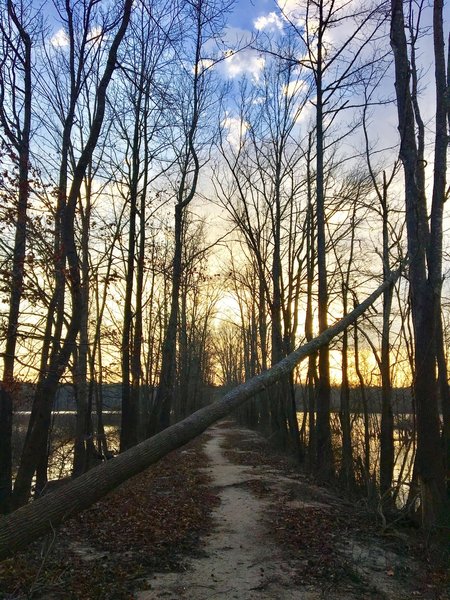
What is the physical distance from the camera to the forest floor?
470 cm

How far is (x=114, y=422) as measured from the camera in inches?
1703

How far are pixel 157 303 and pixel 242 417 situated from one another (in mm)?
19919

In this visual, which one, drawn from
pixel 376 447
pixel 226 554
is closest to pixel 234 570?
pixel 226 554

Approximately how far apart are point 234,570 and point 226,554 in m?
0.58

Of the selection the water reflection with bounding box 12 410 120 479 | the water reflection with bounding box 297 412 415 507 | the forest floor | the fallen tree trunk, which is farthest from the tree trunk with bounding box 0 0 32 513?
the water reflection with bounding box 297 412 415 507

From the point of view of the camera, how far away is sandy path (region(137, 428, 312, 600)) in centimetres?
468

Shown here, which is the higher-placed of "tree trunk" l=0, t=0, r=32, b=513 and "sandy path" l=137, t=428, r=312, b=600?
"tree trunk" l=0, t=0, r=32, b=513

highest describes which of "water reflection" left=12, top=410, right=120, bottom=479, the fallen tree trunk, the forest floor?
the fallen tree trunk

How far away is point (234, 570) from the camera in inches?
210

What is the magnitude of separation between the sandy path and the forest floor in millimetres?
12

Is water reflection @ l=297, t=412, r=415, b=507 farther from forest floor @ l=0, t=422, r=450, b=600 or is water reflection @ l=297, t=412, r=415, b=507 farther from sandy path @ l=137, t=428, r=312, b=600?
sandy path @ l=137, t=428, r=312, b=600

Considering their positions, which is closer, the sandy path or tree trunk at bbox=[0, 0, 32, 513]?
the sandy path

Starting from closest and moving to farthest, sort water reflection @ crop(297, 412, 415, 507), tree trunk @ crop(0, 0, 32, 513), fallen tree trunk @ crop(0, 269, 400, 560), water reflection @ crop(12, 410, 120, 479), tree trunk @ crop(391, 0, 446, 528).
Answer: fallen tree trunk @ crop(0, 269, 400, 560) → tree trunk @ crop(391, 0, 446, 528) → tree trunk @ crop(0, 0, 32, 513) → water reflection @ crop(297, 412, 415, 507) → water reflection @ crop(12, 410, 120, 479)

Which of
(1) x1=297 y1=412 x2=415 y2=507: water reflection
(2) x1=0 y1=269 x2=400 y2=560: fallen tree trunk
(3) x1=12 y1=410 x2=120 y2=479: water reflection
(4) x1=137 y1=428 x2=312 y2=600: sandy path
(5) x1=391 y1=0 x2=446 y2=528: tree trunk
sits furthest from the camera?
(3) x1=12 y1=410 x2=120 y2=479: water reflection
